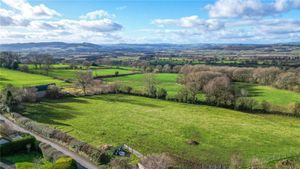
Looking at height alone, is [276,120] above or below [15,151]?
below

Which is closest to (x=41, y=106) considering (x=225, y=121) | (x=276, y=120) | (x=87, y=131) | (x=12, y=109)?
(x=12, y=109)

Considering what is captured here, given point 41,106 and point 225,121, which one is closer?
point 225,121

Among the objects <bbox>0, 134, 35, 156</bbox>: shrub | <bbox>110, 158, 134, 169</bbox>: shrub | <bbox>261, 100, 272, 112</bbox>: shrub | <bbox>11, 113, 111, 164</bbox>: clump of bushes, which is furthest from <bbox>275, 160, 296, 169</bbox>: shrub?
<bbox>261, 100, 272, 112</bbox>: shrub

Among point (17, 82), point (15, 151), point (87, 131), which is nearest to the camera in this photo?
point (15, 151)

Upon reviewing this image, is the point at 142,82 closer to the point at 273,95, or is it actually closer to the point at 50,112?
the point at 273,95

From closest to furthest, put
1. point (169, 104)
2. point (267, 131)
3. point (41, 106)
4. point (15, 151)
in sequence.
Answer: point (15, 151)
point (267, 131)
point (41, 106)
point (169, 104)

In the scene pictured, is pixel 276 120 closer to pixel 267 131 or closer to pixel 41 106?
pixel 267 131
